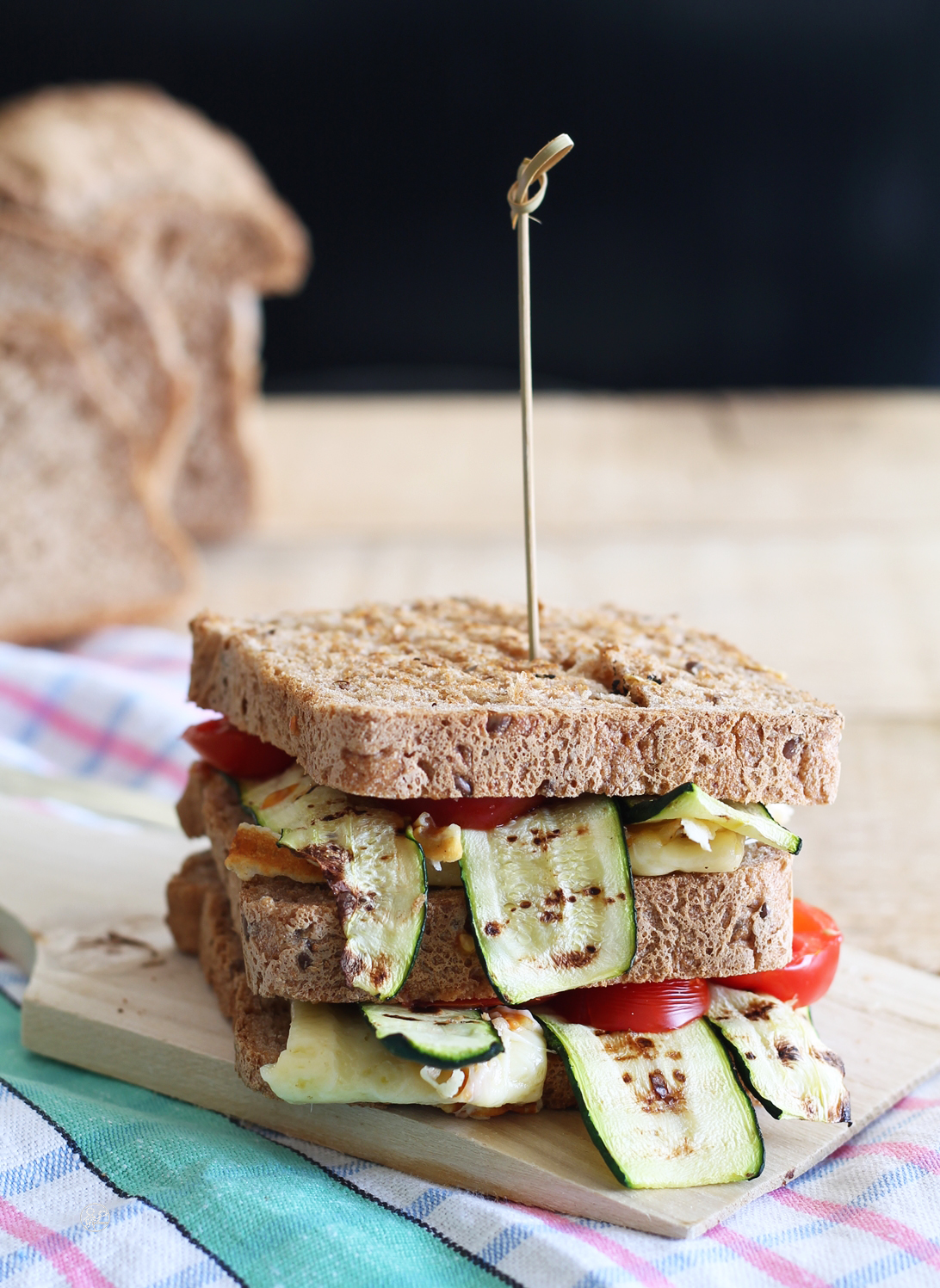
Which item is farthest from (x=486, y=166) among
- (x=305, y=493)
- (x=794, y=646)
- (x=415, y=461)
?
(x=794, y=646)

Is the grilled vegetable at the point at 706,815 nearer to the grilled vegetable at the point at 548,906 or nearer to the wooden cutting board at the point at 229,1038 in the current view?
the grilled vegetable at the point at 548,906

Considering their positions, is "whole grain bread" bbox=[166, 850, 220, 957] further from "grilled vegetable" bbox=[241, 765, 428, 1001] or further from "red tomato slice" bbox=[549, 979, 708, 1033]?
"red tomato slice" bbox=[549, 979, 708, 1033]

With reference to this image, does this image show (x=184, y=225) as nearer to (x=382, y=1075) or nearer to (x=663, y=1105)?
(x=382, y=1075)

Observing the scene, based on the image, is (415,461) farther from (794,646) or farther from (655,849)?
(655,849)

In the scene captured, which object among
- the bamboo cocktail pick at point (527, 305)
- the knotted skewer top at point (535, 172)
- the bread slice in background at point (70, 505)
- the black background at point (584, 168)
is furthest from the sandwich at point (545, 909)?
the black background at point (584, 168)

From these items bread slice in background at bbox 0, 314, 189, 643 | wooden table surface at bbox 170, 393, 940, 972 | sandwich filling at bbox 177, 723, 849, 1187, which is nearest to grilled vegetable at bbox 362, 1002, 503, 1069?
sandwich filling at bbox 177, 723, 849, 1187

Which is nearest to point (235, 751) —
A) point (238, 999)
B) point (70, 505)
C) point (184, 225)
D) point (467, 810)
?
point (238, 999)
